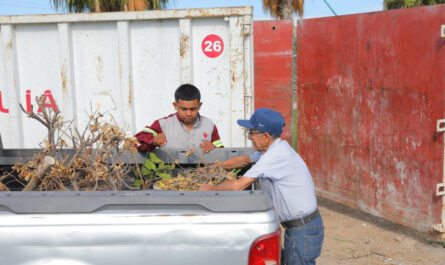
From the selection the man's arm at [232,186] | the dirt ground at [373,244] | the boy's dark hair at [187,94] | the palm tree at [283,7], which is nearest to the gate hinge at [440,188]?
the dirt ground at [373,244]

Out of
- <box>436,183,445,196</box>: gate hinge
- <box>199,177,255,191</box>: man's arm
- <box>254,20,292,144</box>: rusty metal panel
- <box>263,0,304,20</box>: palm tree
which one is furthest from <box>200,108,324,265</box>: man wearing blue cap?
<box>263,0,304,20</box>: palm tree

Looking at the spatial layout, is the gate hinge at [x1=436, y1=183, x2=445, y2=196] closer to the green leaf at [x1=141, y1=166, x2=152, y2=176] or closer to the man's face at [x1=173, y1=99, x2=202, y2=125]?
the man's face at [x1=173, y1=99, x2=202, y2=125]

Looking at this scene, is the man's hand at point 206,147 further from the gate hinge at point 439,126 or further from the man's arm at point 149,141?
the gate hinge at point 439,126

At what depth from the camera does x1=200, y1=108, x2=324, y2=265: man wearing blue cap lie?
2.92 meters

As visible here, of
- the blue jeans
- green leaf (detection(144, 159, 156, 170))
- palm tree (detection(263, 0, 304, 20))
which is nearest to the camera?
the blue jeans

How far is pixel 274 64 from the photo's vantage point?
7598 millimetres

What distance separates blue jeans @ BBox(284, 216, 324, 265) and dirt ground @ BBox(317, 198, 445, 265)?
1.84 meters

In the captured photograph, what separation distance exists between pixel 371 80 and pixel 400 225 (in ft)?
6.33

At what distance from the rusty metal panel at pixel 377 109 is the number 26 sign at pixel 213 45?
225 cm

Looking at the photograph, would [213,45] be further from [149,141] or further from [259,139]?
[259,139]

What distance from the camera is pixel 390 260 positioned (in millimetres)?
4770

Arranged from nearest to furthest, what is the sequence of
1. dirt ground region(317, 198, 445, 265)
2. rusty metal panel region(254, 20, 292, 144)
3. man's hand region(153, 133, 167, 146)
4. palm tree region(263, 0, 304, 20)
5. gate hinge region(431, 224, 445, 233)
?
man's hand region(153, 133, 167, 146), dirt ground region(317, 198, 445, 265), gate hinge region(431, 224, 445, 233), rusty metal panel region(254, 20, 292, 144), palm tree region(263, 0, 304, 20)

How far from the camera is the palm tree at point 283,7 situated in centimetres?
2120

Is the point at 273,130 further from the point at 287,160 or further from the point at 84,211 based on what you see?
the point at 84,211
